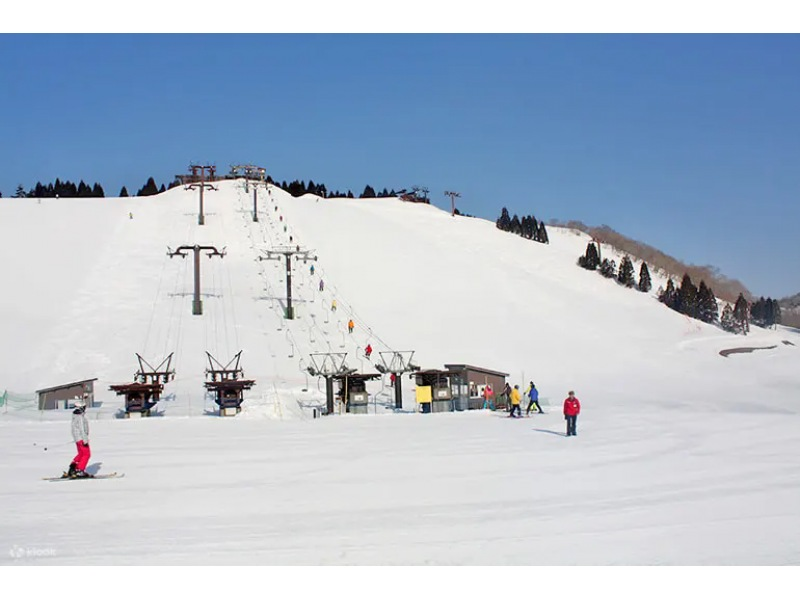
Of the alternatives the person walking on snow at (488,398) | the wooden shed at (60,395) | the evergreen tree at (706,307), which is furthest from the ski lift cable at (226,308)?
the evergreen tree at (706,307)

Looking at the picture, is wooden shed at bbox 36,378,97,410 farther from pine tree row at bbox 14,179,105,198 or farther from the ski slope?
pine tree row at bbox 14,179,105,198

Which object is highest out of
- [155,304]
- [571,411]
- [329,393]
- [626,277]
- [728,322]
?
[626,277]

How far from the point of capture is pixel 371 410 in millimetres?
31078

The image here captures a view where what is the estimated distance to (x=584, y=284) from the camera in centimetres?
6038

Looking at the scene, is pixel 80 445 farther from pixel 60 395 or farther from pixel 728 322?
pixel 728 322

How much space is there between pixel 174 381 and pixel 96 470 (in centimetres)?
1927

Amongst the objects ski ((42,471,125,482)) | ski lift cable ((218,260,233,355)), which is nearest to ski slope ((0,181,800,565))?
ski lift cable ((218,260,233,355))

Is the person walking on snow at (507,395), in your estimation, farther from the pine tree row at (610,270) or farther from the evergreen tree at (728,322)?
the evergreen tree at (728,322)

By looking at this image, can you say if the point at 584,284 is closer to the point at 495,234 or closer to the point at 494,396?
the point at 495,234

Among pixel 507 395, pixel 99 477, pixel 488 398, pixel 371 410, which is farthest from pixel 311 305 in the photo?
pixel 99 477

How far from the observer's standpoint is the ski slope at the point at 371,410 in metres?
9.30

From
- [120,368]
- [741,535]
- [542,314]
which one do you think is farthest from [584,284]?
[741,535]

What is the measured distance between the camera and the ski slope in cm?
930

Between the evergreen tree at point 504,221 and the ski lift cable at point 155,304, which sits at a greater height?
the evergreen tree at point 504,221
